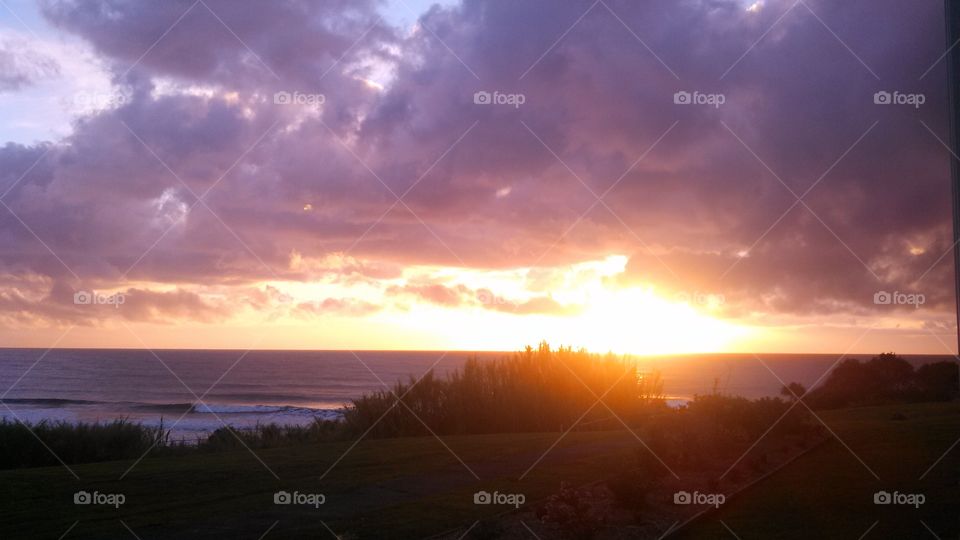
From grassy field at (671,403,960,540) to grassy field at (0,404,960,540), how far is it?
0.05 ft

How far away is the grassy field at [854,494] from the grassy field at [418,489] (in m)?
0.02

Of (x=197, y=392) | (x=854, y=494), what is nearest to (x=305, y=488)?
(x=854, y=494)

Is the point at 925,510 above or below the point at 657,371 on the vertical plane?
below

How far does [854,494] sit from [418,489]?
15.5 ft

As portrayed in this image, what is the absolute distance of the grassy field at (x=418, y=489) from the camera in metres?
7.25

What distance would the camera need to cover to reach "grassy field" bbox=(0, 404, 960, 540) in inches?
285

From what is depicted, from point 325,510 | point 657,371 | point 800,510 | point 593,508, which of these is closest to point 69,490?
point 325,510

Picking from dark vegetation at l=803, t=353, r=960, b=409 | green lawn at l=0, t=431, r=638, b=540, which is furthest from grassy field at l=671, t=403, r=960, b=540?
dark vegetation at l=803, t=353, r=960, b=409

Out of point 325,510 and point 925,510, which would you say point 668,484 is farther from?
point 325,510

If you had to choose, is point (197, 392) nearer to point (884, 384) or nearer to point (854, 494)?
point (884, 384)

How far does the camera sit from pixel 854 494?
8.40m

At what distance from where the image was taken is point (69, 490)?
9.30 m

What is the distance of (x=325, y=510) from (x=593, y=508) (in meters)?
2.67

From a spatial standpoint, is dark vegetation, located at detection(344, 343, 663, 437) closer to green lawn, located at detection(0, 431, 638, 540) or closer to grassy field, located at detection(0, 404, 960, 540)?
green lawn, located at detection(0, 431, 638, 540)
